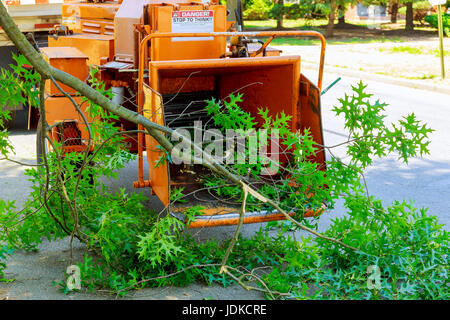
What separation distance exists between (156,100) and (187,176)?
1.18m

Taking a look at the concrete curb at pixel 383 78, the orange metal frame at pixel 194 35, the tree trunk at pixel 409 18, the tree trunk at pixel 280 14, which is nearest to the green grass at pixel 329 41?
the tree trunk at pixel 409 18

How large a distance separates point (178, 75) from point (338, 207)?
2120mm

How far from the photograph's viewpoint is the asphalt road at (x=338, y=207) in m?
4.07

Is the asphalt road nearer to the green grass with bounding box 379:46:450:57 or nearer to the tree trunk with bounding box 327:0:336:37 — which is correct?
the green grass with bounding box 379:46:450:57

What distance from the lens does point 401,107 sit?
10.7m

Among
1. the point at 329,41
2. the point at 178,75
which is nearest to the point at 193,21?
the point at 178,75

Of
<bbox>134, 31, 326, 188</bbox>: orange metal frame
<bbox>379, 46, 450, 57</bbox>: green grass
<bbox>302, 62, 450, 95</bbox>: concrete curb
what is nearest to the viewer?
<bbox>134, 31, 326, 188</bbox>: orange metal frame

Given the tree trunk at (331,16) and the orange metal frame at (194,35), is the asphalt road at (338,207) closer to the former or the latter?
the orange metal frame at (194,35)

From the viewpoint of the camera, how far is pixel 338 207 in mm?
6098

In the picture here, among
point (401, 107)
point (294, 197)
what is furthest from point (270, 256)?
point (401, 107)

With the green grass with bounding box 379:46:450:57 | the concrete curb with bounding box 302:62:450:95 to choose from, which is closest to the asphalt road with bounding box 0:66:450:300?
the concrete curb with bounding box 302:62:450:95

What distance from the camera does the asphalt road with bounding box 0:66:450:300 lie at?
4066mm

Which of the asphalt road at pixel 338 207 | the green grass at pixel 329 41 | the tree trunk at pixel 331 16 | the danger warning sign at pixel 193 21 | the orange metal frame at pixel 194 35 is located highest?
the tree trunk at pixel 331 16

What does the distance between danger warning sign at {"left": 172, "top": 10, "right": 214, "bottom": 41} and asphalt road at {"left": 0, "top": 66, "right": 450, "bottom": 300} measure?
5.88 ft
